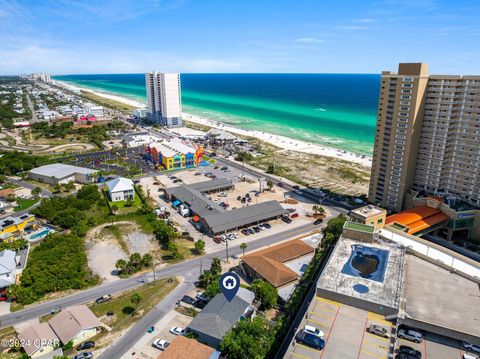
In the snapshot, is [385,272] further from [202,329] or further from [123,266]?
[123,266]

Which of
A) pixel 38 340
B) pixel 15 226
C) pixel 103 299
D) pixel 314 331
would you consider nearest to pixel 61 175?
pixel 15 226

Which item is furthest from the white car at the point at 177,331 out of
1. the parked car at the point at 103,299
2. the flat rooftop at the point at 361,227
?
the flat rooftop at the point at 361,227

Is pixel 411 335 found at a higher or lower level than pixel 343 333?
lower

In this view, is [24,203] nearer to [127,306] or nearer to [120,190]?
[120,190]

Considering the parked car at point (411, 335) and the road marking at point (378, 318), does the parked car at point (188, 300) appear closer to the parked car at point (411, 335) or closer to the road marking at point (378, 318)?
the road marking at point (378, 318)

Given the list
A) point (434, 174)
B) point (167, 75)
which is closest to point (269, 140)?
point (167, 75)

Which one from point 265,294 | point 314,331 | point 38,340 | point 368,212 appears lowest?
point 38,340

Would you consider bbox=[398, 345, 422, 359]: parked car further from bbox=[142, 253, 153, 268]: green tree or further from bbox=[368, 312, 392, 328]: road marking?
bbox=[142, 253, 153, 268]: green tree
